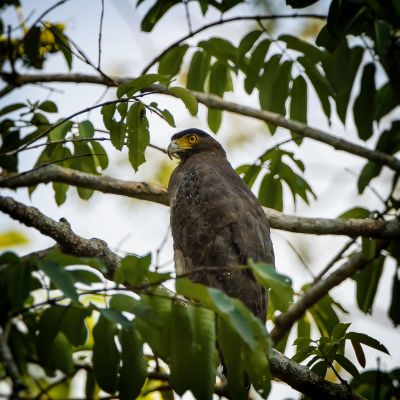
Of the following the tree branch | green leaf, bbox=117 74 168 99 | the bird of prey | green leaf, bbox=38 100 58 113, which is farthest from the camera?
green leaf, bbox=38 100 58 113

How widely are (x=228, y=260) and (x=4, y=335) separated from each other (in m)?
2.77

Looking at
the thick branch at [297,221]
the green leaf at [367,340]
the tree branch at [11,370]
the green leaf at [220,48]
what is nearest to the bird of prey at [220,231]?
the thick branch at [297,221]

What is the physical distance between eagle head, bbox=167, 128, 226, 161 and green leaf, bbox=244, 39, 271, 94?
1.60 metres

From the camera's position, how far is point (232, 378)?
8.00 ft

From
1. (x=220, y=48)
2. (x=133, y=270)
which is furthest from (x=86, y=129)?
(x=133, y=270)

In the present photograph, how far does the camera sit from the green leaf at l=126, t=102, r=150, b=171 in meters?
3.90

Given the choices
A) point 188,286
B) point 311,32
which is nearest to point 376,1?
point 188,286

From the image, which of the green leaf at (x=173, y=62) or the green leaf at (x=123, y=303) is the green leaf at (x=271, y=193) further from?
the green leaf at (x=123, y=303)

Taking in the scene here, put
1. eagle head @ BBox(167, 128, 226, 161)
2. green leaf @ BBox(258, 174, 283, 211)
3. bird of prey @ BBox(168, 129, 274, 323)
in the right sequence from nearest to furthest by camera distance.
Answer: bird of prey @ BBox(168, 129, 274, 323) < green leaf @ BBox(258, 174, 283, 211) < eagle head @ BBox(167, 128, 226, 161)

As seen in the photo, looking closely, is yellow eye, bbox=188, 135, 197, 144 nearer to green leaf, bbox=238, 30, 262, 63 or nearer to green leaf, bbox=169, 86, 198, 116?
green leaf, bbox=238, 30, 262, 63

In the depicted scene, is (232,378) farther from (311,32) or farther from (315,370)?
(311,32)

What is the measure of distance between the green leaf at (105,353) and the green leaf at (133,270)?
20cm

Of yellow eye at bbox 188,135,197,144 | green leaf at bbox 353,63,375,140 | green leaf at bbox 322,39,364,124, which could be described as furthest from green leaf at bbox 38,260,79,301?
yellow eye at bbox 188,135,197,144

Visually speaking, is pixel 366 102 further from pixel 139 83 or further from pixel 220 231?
pixel 139 83
